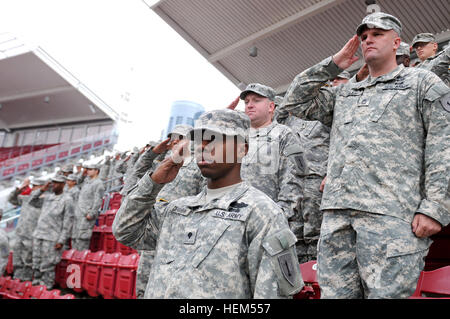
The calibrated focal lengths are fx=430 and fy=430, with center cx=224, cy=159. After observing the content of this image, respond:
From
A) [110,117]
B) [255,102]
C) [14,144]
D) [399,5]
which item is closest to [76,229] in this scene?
[255,102]

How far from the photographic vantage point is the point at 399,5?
19.1ft

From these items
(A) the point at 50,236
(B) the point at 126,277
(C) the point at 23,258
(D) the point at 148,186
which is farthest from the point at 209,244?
(C) the point at 23,258

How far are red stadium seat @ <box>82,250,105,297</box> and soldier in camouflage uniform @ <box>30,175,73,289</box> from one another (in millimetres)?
883

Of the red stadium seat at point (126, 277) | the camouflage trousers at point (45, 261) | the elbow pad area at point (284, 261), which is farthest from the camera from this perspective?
the camouflage trousers at point (45, 261)

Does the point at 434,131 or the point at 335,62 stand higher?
the point at 335,62

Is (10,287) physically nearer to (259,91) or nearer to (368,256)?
(259,91)

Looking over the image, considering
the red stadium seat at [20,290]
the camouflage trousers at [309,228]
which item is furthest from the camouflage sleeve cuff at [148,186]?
the red stadium seat at [20,290]

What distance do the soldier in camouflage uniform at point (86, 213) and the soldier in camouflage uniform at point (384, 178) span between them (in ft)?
16.8

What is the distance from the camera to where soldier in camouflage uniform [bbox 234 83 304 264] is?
2.54 meters

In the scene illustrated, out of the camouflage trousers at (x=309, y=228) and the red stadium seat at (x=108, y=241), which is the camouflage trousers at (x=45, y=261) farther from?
the camouflage trousers at (x=309, y=228)

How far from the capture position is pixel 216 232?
1352 millimetres

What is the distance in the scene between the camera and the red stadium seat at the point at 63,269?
6.03 m
